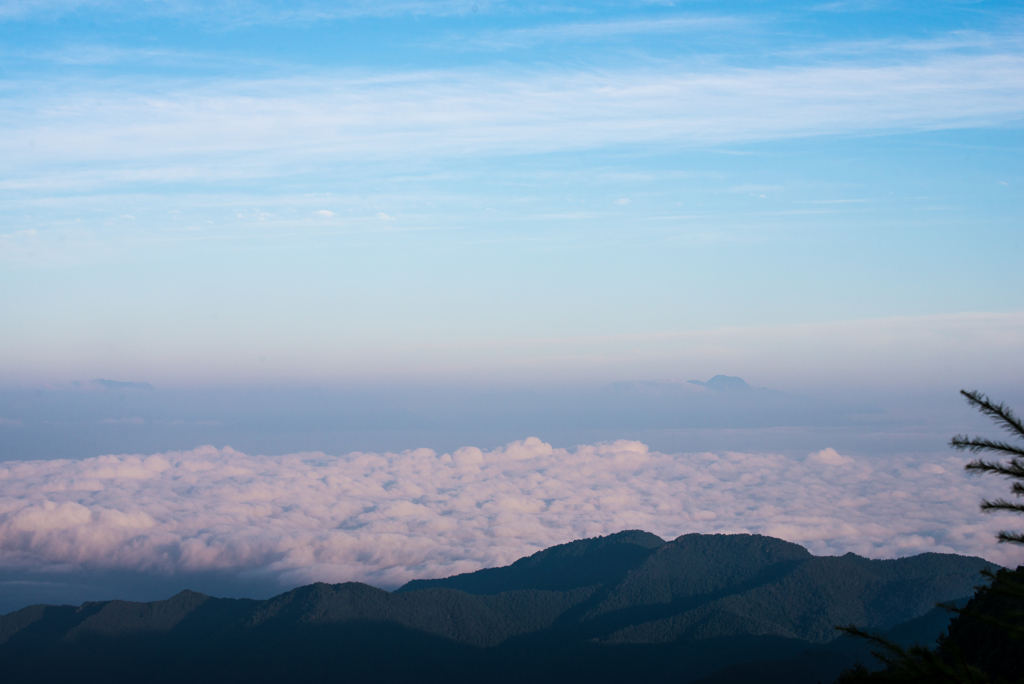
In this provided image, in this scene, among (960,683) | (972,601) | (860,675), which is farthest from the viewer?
(972,601)

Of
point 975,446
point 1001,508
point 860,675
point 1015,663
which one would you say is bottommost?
point 1015,663

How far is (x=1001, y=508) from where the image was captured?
16078 millimetres

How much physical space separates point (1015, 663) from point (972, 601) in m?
30.1

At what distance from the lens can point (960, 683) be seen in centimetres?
1467

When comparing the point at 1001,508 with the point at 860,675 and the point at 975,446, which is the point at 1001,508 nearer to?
the point at 975,446

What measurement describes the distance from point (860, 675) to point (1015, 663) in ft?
297

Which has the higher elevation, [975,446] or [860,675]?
[975,446]

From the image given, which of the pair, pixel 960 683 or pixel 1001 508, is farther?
pixel 1001 508

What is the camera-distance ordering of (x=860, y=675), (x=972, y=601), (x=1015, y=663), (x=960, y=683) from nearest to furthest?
(x=960, y=683) < (x=860, y=675) < (x=1015, y=663) < (x=972, y=601)

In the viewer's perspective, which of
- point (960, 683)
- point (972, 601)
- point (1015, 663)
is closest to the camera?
point (960, 683)

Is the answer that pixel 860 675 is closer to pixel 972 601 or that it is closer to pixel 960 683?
pixel 960 683

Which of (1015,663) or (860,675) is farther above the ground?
(860,675)

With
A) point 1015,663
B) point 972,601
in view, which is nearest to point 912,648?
point 1015,663

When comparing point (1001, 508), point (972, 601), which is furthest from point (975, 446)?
point (972, 601)
